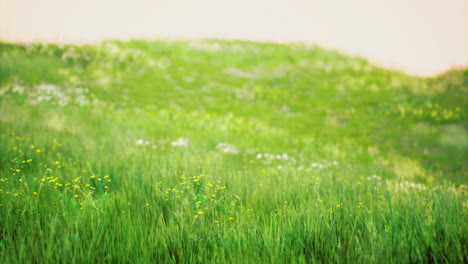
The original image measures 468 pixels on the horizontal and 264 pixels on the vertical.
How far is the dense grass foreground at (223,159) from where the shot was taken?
2.37 metres

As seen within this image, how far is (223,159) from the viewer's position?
20.6 feet

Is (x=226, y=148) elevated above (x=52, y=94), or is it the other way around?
(x=52, y=94)

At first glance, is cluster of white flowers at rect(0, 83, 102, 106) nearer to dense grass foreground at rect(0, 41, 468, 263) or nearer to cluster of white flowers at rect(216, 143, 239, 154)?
dense grass foreground at rect(0, 41, 468, 263)

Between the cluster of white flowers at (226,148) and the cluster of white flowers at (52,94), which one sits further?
the cluster of white flowers at (52,94)

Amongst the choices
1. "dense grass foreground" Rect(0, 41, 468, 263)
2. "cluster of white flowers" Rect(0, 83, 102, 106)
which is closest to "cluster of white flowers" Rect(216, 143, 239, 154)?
"dense grass foreground" Rect(0, 41, 468, 263)

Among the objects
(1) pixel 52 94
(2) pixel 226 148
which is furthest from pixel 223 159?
(1) pixel 52 94

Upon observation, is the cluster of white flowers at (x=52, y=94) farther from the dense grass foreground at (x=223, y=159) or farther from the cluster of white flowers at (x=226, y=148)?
the cluster of white flowers at (x=226, y=148)

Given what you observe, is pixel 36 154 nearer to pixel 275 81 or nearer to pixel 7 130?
pixel 7 130

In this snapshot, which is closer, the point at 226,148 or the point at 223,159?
the point at 223,159

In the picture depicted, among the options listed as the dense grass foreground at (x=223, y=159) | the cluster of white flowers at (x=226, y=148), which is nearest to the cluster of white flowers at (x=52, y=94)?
the dense grass foreground at (x=223, y=159)

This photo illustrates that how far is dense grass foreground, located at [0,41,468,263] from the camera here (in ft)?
7.76

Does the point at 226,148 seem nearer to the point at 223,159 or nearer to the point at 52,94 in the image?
the point at 223,159

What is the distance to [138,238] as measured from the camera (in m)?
2.52

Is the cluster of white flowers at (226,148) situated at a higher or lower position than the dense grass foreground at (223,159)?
lower
